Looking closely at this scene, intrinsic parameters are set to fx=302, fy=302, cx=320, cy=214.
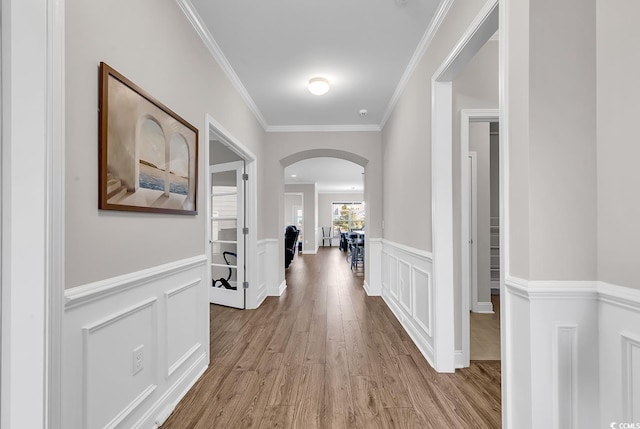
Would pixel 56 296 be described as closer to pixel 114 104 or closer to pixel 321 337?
pixel 114 104

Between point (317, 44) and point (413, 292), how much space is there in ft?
7.89

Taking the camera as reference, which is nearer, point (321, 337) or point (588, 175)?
point (588, 175)

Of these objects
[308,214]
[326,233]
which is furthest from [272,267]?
[326,233]

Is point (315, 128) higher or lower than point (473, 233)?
higher

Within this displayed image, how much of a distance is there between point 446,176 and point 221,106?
2.03 m

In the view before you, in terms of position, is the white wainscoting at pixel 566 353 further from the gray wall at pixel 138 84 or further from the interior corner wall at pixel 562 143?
the gray wall at pixel 138 84

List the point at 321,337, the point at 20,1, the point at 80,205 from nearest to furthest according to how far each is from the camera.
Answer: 1. the point at 20,1
2. the point at 80,205
3. the point at 321,337

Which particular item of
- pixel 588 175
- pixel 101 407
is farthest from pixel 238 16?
pixel 101 407

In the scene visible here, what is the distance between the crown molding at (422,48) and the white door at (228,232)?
2.09 m

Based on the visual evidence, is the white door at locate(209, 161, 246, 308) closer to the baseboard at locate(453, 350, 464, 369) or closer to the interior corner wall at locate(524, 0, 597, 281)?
the baseboard at locate(453, 350, 464, 369)

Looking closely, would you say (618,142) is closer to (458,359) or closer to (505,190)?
(505,190)

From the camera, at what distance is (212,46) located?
2480 millimetres

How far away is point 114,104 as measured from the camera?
134cm

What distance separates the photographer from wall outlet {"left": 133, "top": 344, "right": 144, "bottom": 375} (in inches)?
60.1
